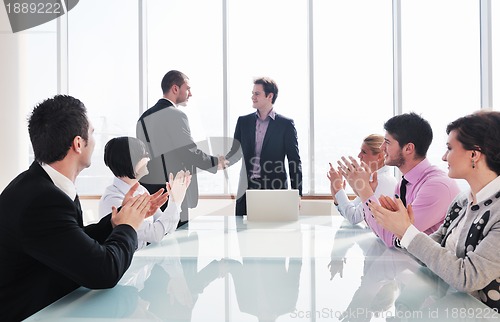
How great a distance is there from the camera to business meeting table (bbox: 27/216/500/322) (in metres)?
1.16

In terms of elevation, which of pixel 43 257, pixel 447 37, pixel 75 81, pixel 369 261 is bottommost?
pixel 369 261

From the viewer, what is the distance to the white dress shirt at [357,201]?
280 centimetres

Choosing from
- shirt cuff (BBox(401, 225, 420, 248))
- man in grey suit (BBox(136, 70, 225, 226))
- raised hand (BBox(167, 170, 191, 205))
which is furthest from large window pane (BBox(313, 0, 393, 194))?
shirt cuff (BBox(401, 225, 420, 248))

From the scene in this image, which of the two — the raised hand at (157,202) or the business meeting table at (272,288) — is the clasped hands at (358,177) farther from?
the raised hand at (157,202)

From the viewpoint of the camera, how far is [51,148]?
148 centimetres

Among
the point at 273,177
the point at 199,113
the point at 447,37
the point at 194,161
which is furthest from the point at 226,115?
the point at 447,37

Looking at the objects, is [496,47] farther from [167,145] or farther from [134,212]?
[134,212]

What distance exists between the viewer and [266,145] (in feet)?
14.2

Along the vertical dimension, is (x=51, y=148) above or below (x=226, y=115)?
below

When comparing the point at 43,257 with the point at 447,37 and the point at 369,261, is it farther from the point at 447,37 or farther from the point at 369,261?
the point at 447,37

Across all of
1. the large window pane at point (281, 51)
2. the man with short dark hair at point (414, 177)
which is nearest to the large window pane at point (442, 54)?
the large window pane at point (281, 51)

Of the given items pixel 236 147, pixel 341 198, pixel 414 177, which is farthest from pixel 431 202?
pixel 236 147

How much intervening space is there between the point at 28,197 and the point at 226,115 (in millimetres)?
4325

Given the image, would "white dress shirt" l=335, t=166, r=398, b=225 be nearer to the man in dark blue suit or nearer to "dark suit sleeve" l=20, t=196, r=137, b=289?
the man in dark blue suit
